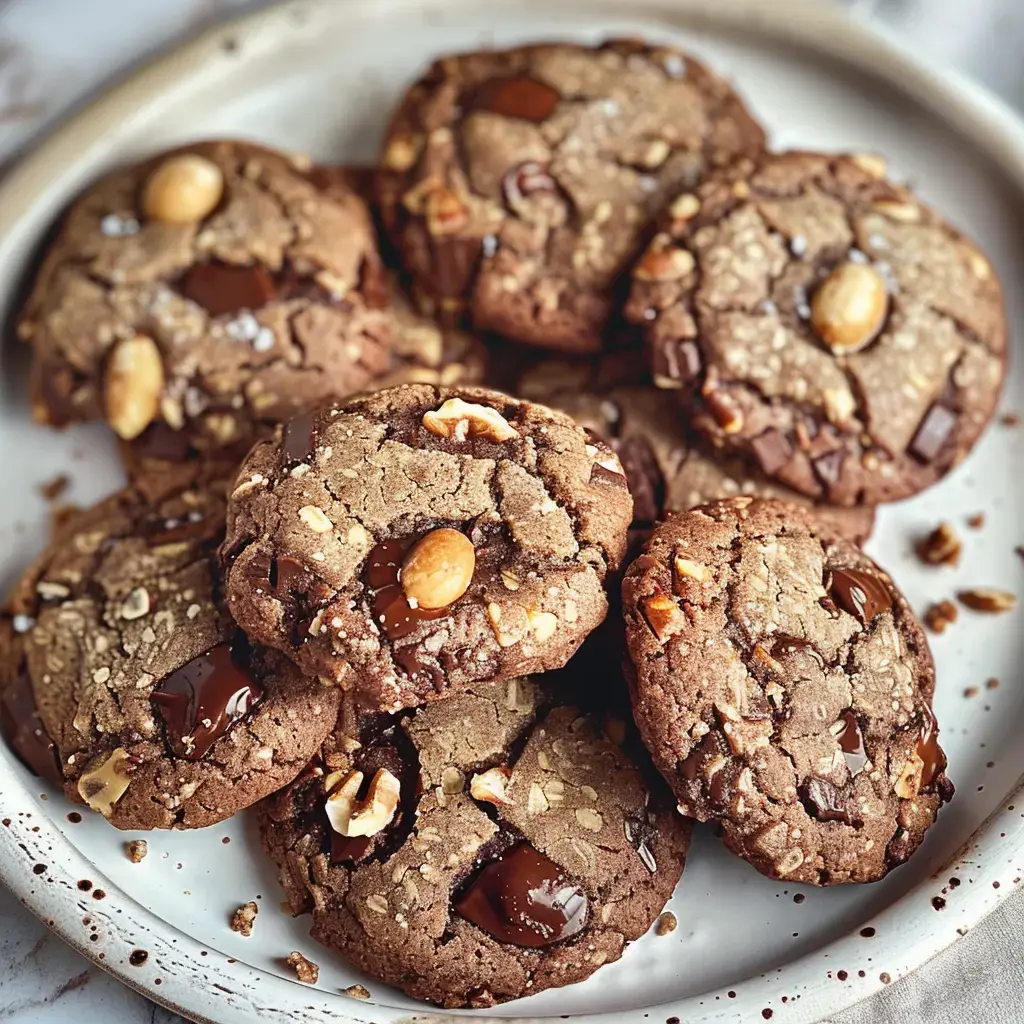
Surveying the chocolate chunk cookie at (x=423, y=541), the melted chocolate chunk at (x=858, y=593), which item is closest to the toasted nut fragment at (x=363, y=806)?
the chocolate chunk cookie at (x=423, y=541)

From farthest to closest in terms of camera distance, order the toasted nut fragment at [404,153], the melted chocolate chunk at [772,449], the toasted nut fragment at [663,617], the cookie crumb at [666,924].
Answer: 1. the toasted nut fragment at [404,153]
2. the melted chocolate chunk at [772,449]
3. the cookie crumb at [666,924]
4. the toasted nut fragment at [663,617]

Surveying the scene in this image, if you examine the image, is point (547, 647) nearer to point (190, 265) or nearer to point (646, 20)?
point (190, 265)

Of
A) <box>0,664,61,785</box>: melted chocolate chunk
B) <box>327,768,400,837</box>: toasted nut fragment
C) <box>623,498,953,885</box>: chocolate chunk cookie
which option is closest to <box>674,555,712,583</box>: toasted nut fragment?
<box>623,498,953,885</box>: chocolate chunk cookie

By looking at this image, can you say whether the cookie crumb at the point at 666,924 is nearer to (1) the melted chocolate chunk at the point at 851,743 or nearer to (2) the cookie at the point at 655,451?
(1) the melted chocolate chunk at the point at 851,743

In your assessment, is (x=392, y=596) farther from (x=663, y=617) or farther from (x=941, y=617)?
(x=941, y=617)

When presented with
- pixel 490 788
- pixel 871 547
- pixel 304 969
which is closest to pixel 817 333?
pixel 871 547

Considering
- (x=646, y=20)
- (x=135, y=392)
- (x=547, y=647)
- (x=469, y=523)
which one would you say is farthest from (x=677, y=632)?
(x=646, y=20)

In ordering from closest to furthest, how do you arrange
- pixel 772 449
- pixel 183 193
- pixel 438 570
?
pixel 438 570 < pixel 772 449 < pixel 183 193
